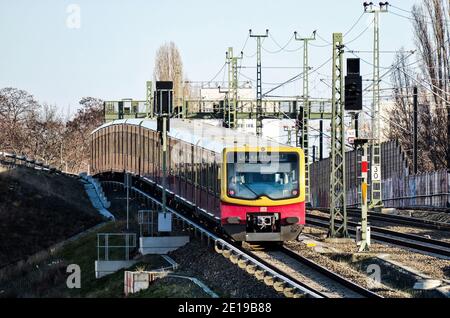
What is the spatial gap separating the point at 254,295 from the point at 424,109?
153 ft

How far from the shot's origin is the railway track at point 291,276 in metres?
19.6

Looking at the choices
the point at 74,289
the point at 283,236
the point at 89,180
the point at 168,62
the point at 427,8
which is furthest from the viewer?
the point at 168,62

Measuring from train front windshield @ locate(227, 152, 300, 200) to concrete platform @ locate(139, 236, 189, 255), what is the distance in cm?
466

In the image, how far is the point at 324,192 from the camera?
70.2 m

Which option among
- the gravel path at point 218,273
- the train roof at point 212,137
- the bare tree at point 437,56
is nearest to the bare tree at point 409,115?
the bare tree at point 437,56

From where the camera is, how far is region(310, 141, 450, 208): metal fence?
5509 centimetres

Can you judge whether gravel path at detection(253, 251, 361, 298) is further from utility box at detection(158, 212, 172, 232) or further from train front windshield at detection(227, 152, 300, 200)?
utility box at detection(158, 212, 172, 232)

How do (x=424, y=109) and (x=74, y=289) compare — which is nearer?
(x=74, y=289)

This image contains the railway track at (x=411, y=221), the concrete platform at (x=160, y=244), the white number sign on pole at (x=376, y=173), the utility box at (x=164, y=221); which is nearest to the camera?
the concrete platform at (x=160, y=244)

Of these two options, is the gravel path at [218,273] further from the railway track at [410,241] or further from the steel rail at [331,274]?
the railway track at [410,241]

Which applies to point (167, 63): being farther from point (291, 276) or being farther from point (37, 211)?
point (291, 276)

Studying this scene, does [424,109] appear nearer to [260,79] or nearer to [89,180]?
[260,79]

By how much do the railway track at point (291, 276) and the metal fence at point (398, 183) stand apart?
28.5 meters
